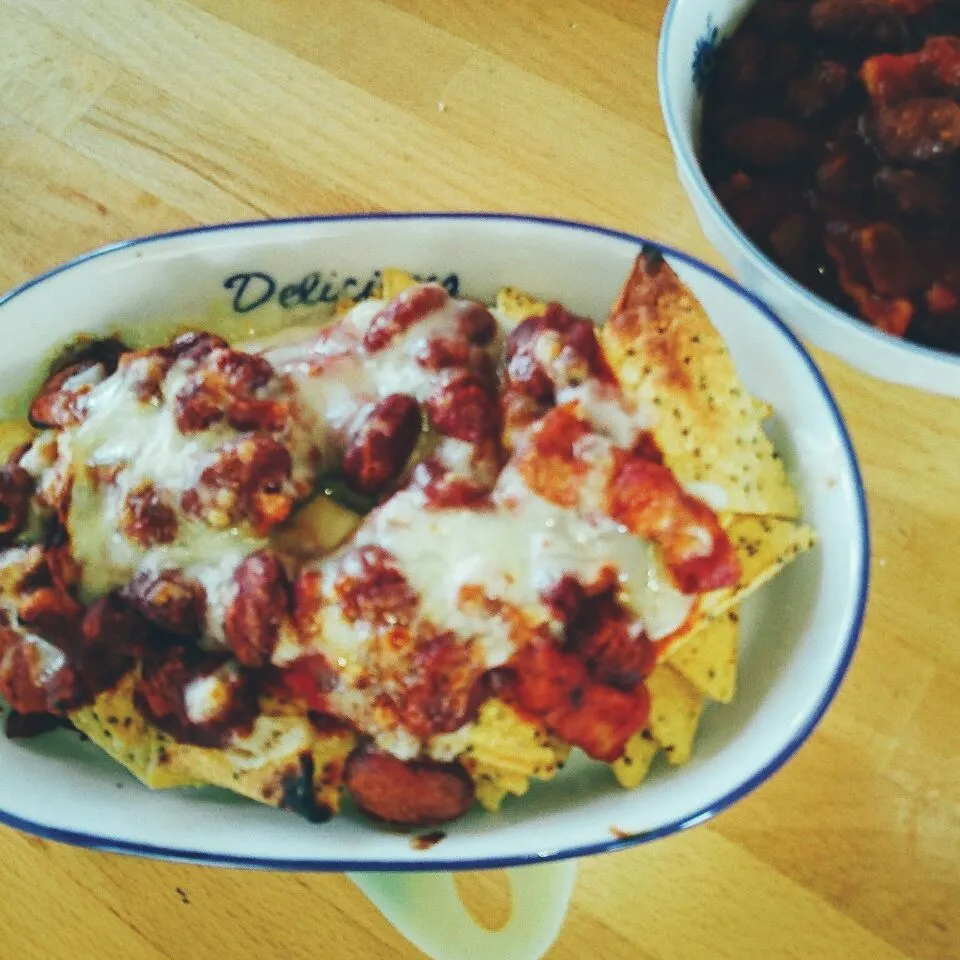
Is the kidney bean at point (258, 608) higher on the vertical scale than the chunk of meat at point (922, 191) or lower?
lower

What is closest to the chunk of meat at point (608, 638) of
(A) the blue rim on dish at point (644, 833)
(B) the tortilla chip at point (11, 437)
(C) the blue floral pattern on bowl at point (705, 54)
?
→ (A) the blue rim on dish at point (644, 833)

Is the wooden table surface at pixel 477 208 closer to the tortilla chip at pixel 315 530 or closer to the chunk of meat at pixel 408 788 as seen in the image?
the chunk of meat at pixel 408 788

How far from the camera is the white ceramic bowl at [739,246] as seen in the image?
776 mm

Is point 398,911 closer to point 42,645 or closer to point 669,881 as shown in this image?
point 669,881

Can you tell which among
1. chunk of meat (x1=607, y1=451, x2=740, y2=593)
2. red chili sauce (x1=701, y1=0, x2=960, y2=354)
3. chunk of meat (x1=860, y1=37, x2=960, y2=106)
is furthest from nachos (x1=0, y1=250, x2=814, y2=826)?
chunk of meat (x1=860, y1=37, x2=960, y2=106)

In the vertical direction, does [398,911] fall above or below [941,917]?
below

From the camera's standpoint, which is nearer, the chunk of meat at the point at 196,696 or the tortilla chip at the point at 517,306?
the chunk of meat at the point at 196,696

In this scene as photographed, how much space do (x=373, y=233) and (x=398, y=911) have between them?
0.65 metres

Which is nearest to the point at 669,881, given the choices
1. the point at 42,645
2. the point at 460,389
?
the point at 460,389

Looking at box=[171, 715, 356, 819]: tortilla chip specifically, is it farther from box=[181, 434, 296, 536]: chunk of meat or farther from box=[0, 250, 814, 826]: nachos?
box=[181, 434, 296, 536]: chunk of meat

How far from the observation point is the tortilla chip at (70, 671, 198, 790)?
87 centimetres

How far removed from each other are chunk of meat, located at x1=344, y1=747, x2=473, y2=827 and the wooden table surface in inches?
4.5

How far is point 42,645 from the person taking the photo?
0.87 m

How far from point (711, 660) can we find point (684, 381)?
0.83ft
